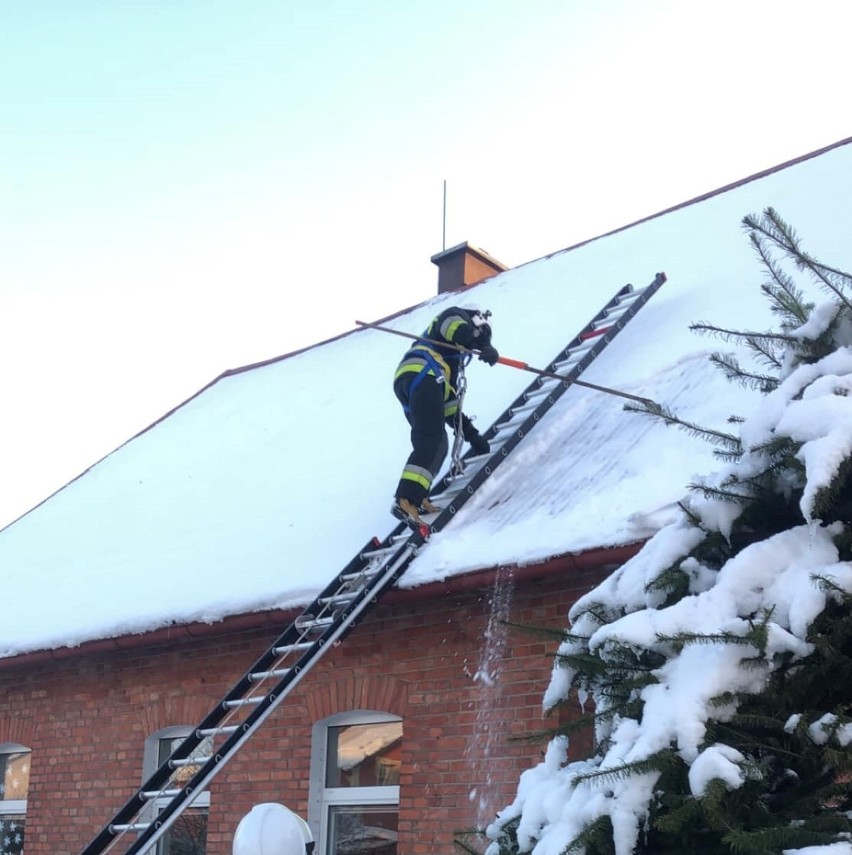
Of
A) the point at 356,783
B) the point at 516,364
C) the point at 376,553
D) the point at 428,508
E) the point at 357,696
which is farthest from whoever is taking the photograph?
the point at 516,364

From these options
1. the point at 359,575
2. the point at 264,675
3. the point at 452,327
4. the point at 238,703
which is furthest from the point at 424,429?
the point at 238,703

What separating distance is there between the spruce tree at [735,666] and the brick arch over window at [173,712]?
533 centimetres

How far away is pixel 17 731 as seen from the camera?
32.1 feet

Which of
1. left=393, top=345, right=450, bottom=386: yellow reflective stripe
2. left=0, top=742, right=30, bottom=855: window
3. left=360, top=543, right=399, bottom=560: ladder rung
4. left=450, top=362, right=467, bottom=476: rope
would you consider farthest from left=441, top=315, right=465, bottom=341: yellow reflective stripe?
left=0, top=742, right=30, bottom=855: window

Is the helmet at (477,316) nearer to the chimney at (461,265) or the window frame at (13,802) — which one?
the window frame at (13,802)

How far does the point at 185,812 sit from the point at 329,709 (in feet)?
6.51

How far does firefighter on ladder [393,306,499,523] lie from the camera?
7.22 metres

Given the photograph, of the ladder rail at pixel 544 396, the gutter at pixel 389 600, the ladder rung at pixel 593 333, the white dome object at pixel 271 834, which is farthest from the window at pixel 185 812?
the ladder rung at pixel 593 333

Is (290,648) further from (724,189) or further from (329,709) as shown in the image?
(724,189)

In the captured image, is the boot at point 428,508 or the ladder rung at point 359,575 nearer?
the ladder rung at point 359,575

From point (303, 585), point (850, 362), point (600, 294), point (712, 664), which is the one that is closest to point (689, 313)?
point (600, 294)

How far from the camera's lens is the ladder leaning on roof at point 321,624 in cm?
590

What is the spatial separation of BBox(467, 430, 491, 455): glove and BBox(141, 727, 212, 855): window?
279cm

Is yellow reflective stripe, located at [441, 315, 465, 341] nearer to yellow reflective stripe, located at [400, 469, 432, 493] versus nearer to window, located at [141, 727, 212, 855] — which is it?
yellow reflective stripe, located at [400, 469, 432, 493]
